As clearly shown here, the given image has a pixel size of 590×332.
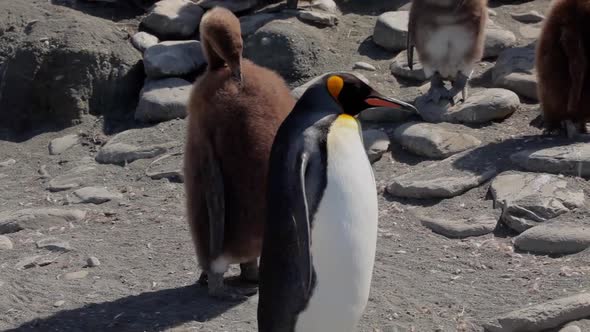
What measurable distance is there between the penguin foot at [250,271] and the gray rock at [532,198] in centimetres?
121

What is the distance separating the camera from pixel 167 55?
7.10 m

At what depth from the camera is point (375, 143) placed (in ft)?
19.6

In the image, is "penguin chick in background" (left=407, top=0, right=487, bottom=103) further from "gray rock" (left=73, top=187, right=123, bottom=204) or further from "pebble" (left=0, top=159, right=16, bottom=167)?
"pebble" (left=0, top=159, right=16, bottom=167)

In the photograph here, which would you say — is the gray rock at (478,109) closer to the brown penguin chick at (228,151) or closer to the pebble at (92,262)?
the brown penguin chick at (228,151)

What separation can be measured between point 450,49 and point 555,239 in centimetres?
219

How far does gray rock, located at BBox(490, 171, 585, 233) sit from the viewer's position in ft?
16.2

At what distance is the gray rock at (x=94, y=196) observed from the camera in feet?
19.4

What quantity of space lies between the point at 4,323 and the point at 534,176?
260cm

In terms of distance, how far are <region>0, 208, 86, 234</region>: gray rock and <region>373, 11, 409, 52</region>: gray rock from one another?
2.64 m

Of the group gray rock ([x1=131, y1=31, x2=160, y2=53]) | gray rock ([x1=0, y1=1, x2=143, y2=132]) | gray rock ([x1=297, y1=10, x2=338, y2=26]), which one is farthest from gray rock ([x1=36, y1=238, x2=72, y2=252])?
gray rock ([x1=297, y1=10, x2=338, y2=26])

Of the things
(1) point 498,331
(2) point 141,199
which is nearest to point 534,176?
(1) point 498,331

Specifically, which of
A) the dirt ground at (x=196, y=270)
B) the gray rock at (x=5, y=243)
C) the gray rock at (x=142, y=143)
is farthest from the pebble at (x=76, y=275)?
the gray rock at (x=142, y=143)

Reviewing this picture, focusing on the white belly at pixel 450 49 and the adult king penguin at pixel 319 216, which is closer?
the adult king penguin at pixel 319 216

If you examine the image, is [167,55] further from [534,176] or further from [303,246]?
[303,246]
